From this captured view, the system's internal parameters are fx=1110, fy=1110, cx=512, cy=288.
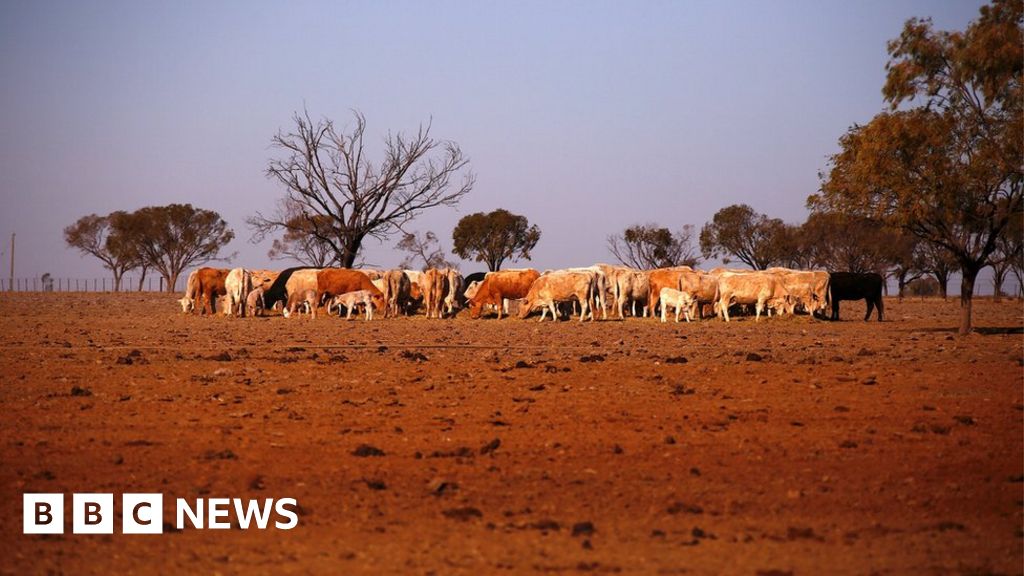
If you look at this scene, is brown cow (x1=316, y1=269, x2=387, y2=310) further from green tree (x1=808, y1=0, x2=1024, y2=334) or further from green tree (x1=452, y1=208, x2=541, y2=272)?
green tree (x1=452, y1=208, x2=541, y2=272)

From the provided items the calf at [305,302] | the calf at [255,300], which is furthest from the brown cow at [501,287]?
the calf at [255,300]

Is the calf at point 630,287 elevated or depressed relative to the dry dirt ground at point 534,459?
elevated

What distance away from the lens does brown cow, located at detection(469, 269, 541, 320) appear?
45.4 m

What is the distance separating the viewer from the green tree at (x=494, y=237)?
103m

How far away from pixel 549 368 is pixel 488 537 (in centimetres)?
978

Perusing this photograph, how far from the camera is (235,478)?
9.16 m

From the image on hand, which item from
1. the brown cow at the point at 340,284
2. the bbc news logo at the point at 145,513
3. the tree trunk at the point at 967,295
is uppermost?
the brown cow at the point at 340,284

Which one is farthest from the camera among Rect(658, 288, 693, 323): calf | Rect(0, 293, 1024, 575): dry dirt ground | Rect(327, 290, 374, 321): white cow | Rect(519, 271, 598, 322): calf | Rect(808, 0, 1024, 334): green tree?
Rect(327, 290, 374, 321): white cow

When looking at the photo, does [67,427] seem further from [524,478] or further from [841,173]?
[841,173]

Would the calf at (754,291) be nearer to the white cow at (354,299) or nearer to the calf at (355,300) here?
the calf at (355,300)

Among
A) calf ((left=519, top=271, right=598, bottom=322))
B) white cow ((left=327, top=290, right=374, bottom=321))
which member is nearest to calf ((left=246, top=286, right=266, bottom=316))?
white cow ((left=327, top=290, right=374, bottom=321))

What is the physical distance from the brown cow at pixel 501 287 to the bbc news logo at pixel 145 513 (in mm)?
36642

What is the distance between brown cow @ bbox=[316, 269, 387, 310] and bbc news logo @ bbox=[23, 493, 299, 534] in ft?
119

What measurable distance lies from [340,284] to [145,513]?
3794 centimetres
